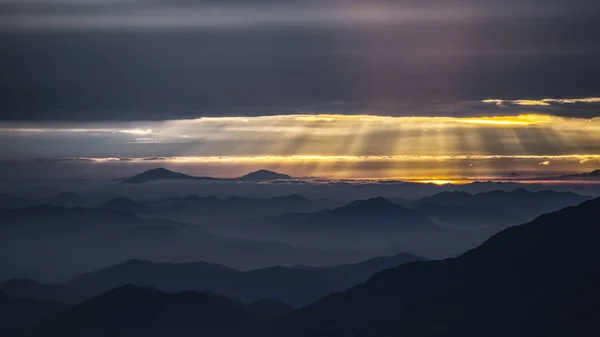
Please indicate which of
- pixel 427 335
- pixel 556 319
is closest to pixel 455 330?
pixel 427 335

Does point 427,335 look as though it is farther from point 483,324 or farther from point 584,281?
point 584,281

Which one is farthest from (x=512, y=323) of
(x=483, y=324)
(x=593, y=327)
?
(x=593, y=327)

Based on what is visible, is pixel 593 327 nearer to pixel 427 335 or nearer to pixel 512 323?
pixel 512 323

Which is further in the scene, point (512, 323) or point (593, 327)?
point (512, 323)

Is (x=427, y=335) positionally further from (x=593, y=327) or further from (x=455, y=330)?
(x=593, y=327)

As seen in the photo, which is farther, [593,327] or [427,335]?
[427,335]

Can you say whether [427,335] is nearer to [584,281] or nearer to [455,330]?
[455,330]
